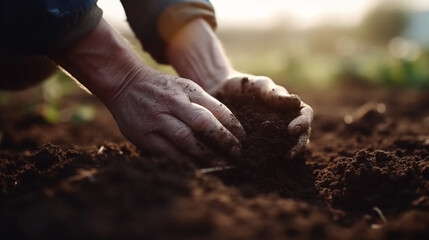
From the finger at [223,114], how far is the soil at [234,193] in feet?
0.24

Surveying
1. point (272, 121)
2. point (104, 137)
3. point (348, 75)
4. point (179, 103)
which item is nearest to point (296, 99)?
point (272, 121)

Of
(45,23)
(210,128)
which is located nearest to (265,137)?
(210,128)

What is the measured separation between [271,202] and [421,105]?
14.9 feet

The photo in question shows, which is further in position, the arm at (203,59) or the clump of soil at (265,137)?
the arm at (203,59)

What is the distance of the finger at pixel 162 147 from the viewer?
6.51ft

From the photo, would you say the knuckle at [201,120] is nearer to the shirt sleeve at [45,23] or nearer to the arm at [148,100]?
the arm at [148,100]

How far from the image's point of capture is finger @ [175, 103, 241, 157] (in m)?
1.90

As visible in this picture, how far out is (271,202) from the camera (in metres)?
1.59

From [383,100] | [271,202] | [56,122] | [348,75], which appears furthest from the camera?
[348,75]

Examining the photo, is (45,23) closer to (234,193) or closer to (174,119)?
(174,119)

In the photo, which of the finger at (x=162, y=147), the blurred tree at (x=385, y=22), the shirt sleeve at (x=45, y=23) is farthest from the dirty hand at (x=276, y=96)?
the blurred tree at (x=385, y=22)

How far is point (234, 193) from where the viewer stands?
64.9 inches

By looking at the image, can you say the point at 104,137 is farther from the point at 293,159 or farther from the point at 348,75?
the point at 348,75

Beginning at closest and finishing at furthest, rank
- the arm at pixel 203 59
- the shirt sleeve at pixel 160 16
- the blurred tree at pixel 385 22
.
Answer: the arm at pixel 203 59
the shirt sleeve at pixel 160 16
the blurred tree at pixel 385 22
